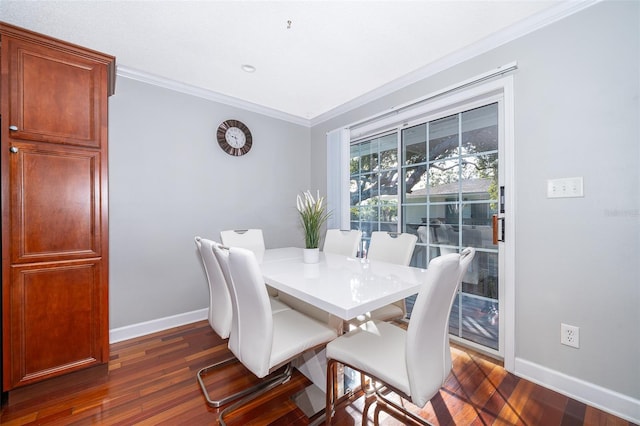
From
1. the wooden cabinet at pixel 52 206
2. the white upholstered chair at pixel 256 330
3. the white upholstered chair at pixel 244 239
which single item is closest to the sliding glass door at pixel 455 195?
the white upholstered chair at pixel 244 239

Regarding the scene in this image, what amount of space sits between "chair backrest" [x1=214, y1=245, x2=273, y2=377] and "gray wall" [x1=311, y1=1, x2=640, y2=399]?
181 cm

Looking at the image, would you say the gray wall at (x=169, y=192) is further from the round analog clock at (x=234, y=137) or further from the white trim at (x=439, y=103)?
the white trim at (x=439, y=103)

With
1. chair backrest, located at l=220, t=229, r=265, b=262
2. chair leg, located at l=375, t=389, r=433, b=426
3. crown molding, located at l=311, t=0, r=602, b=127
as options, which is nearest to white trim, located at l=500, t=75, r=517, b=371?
crown molding, located at l=311, t=0, r=602, b=127

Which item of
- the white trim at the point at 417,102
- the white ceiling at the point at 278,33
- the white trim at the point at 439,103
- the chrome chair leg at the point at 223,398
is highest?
the white ceiling at the point at 278,33

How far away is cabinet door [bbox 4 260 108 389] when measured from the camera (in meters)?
1.61

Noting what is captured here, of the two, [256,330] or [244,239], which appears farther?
[244,239]

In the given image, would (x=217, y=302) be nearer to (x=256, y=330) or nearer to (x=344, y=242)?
(x=256, y=330)

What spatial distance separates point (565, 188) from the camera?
1692 mm

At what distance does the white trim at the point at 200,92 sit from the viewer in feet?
8.09

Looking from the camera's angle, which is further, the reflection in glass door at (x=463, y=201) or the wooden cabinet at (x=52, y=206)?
the reflection in glass door at (x=463, y=201)

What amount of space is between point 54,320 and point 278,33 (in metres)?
2.46

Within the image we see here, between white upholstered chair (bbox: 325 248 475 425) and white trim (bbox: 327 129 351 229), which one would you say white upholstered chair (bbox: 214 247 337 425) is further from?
white trim (bbox: 327 129 351 229)

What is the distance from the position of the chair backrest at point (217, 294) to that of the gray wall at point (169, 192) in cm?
125

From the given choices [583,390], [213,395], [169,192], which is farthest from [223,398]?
[583,390]
